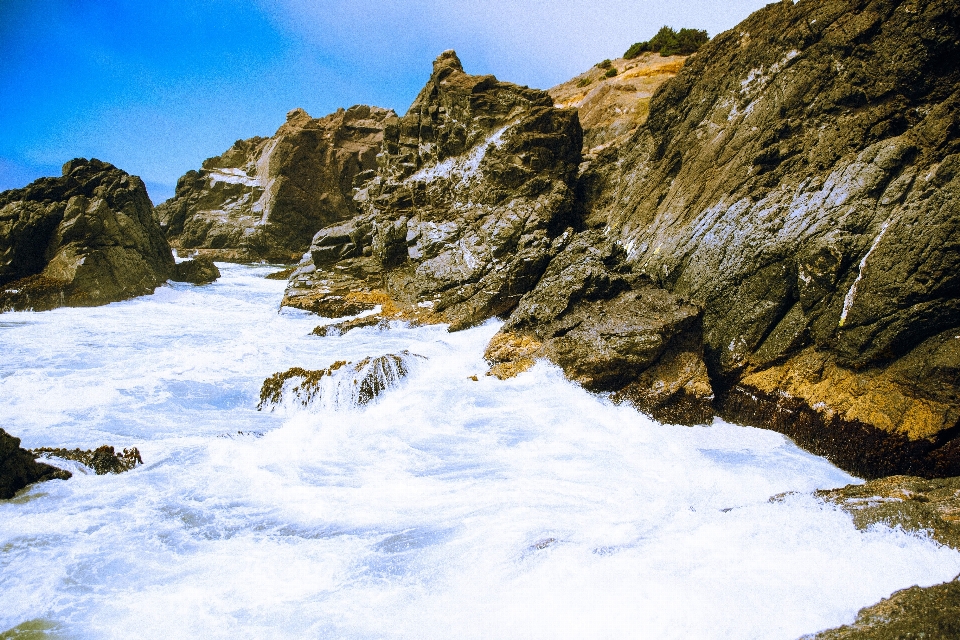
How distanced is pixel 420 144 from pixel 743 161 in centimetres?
1878

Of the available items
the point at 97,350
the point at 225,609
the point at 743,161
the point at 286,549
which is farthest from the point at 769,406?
the point at 97,350

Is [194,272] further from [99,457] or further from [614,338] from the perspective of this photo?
[614,338]

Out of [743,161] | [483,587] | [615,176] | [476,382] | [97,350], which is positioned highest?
[615,176]

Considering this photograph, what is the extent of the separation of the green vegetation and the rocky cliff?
18.3m

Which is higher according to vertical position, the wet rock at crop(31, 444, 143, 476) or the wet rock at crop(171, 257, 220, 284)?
the wet rock at crop(171, 257, 220, 284)

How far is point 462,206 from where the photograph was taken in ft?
76.7

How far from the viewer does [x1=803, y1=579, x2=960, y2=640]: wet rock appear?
11.3 ft

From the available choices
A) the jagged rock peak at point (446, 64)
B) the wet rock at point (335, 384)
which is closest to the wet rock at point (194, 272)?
the jagged rock peak at point (446, 64)

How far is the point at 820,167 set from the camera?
36.1 ft

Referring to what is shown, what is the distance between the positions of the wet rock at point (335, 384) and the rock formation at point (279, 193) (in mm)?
37963

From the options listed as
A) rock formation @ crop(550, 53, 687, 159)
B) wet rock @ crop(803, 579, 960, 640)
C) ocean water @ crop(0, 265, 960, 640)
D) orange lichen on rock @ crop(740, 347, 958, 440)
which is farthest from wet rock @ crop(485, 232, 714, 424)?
rock formation @ crop(550, 53, 687, 159)

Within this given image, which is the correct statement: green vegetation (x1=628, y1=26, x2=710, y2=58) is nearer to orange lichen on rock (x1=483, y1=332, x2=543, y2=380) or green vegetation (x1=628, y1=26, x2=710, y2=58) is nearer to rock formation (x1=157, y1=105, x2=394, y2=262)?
rock formation (x1=157, y1=105, x2=394, y2=262)

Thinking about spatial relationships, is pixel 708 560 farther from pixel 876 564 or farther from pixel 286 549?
pixel 286 549

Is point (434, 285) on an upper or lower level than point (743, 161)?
lower
